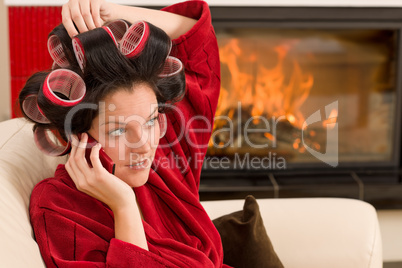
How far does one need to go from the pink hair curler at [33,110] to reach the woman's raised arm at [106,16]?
17 centimetres

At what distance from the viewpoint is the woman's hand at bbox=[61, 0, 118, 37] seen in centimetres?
117

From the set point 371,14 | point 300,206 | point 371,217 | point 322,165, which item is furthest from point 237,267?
point 371,14

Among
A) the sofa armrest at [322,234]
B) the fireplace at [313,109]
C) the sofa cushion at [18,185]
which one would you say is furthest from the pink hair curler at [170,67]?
the fireplace at [313,109]

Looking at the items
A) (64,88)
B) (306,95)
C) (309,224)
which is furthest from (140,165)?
(306,95)

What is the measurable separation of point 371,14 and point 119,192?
1.86 metres

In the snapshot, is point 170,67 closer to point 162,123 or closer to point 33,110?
point 162,123

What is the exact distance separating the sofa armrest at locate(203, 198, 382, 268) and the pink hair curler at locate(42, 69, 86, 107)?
703 millimetres

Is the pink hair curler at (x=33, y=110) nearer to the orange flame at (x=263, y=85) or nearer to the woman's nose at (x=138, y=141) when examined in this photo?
the woman's nose at (x=138, y=141)

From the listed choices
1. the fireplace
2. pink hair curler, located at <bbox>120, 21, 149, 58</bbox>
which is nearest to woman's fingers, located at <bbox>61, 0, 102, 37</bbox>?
pink hair curler, located at <bbox>120, 21, 149, 58</bbox>

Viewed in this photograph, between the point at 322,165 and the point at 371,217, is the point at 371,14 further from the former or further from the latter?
the point at 371,217

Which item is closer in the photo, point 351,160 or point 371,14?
point 371,14

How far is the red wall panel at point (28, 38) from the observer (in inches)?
95.8

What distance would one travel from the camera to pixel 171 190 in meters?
1.43

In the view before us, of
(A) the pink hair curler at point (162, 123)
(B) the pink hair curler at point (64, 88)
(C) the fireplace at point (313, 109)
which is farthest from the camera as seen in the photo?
(C) the fireplace at point (313, 109)
